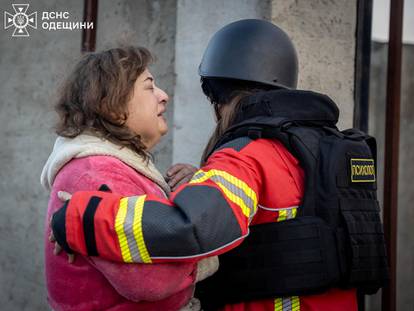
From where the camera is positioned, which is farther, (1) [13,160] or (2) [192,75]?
(1) [13,160]

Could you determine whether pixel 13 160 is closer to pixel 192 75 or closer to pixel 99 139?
pixel 192 75

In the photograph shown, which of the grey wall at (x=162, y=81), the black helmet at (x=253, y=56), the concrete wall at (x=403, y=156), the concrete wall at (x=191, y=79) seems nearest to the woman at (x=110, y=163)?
the black helmet at (x=253, y=56)

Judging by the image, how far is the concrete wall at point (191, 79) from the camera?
3.28 metres

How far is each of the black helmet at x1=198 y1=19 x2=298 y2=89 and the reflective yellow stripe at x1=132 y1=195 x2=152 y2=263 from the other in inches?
35.8

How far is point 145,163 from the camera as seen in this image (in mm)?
1918

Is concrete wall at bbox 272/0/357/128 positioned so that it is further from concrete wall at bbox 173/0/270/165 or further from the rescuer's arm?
the rescuer's arm

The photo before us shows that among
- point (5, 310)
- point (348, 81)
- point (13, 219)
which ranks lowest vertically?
point (5, 310)

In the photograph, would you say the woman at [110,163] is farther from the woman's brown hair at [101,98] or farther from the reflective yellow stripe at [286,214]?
the reflective yellow stripe at [286,214]

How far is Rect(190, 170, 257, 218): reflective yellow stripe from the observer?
1596 mm

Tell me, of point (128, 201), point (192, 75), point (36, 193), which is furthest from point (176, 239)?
point (36, 193)

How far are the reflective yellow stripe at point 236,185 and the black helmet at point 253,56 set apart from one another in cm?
70

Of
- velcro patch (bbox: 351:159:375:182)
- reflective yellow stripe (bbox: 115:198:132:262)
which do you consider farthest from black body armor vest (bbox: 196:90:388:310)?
reflective yellow stripe (bbox: 115:198:132:262)

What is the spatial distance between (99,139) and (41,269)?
230 centimetres

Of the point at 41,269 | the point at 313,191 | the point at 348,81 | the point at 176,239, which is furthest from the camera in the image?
the point at 41,269
